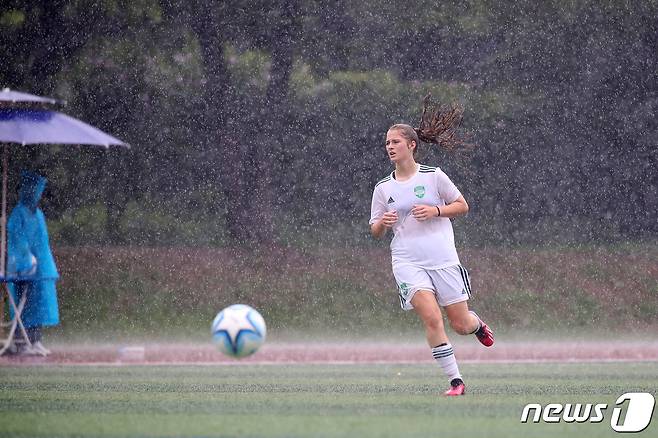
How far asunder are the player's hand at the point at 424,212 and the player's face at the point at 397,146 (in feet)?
1.50

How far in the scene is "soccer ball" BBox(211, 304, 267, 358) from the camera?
913 centimetres

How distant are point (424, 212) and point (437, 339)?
943mm

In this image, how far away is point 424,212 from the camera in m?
9.86

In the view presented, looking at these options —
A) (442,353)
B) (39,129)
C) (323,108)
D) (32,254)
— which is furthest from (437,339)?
(323,108)

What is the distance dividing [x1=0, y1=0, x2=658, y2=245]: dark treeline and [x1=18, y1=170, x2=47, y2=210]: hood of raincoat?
10.7m

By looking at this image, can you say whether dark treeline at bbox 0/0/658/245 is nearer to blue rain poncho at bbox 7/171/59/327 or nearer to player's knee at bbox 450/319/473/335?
blue rain poncho at bbox 7/171/59/327

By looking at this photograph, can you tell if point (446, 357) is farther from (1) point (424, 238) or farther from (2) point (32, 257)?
(2) point (32, 257)

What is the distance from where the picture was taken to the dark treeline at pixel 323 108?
26.3 metres

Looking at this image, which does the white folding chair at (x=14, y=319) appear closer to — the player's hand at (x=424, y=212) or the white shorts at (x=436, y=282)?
the white shorts at (x=436, y=282)

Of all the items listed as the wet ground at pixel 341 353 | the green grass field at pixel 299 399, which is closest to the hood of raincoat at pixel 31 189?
the wet ground at pixel 341 353

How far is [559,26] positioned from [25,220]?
1525 cm

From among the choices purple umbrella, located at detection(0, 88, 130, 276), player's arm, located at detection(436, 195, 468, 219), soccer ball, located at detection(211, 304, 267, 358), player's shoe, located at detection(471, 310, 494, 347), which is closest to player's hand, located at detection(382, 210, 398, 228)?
player's arm, located at detection(436, 195, 468, 219)

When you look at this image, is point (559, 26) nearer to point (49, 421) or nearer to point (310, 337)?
point (310, 337)

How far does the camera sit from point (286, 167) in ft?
88.3
